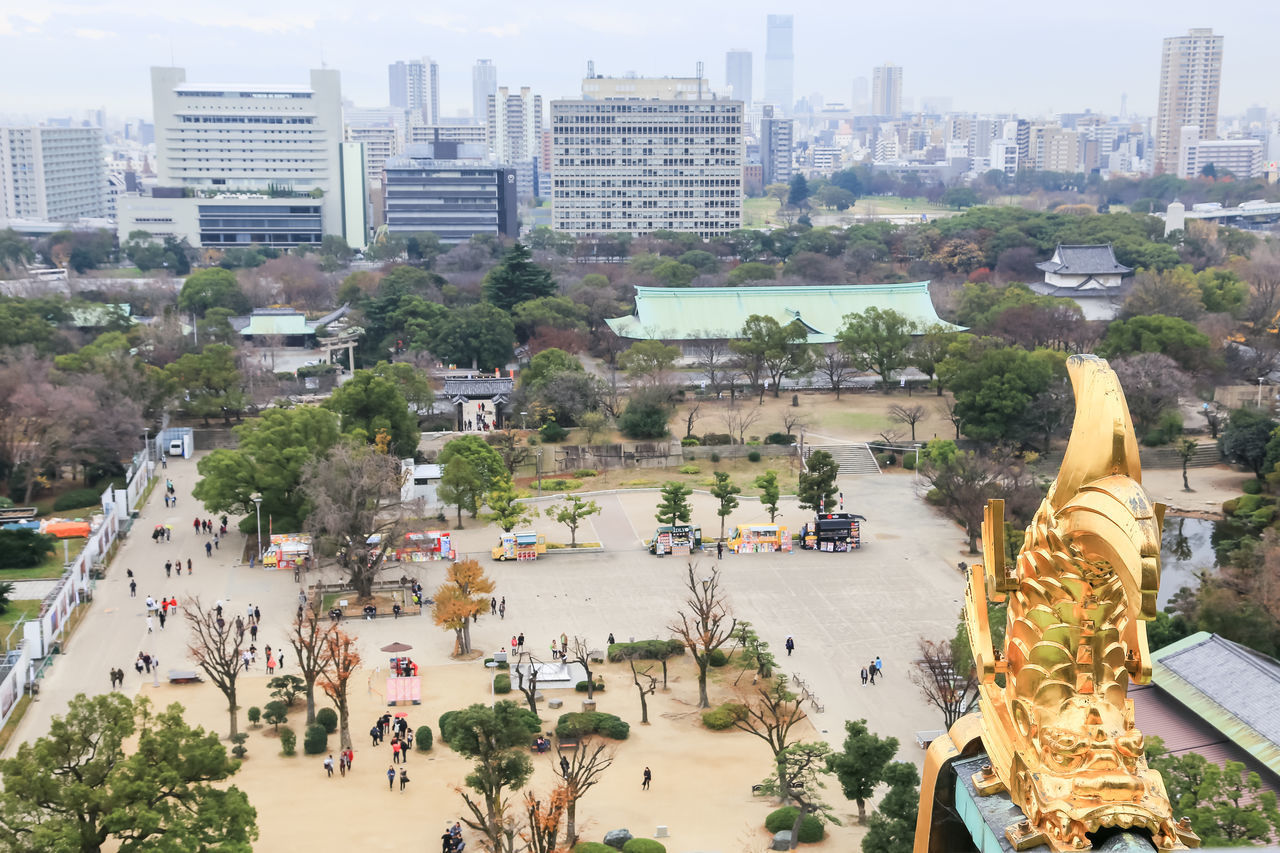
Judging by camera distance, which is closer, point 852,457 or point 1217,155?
point 852,457

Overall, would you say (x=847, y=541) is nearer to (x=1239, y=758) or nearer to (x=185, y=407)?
(x=1239, y=758)

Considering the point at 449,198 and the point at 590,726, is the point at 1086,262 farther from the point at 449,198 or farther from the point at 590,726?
the point at 449,198

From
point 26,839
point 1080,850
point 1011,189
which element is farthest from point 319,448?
point 1011,189

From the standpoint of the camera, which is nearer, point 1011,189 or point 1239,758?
point 1239,758

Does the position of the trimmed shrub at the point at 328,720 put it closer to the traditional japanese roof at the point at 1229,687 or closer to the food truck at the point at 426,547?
the food truck at the point at 426,547

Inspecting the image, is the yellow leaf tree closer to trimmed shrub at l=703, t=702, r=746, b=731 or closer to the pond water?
trimmed shrub at l=703, t=702, r=746, b=731

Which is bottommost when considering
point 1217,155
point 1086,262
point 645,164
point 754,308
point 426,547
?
point 426,547

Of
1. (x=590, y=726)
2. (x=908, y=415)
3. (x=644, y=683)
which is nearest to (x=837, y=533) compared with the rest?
(x=644, y=683)
